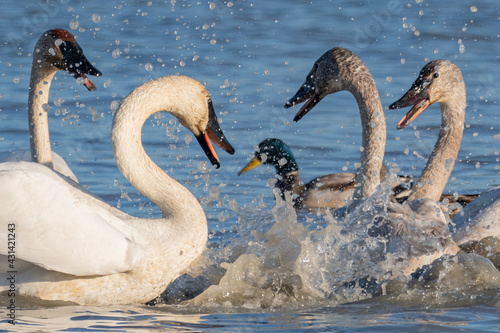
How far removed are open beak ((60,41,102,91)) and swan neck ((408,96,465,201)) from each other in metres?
2.76

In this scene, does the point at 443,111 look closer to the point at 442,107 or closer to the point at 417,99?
the point at 442,107

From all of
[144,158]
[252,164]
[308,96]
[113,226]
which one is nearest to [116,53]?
[252,164]

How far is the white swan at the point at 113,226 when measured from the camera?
17.6 ft

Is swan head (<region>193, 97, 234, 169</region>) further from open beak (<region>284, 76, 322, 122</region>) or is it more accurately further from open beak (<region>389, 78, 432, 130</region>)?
open beak (<region>389, 78, 432, 130</region>)

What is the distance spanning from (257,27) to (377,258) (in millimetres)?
9513

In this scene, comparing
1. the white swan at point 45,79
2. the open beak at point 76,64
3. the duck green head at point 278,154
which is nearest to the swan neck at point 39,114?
the white swan at point 45,79

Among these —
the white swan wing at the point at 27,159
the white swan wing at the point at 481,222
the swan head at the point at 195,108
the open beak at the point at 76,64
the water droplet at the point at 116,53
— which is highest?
the water droplet at the point at 116,53

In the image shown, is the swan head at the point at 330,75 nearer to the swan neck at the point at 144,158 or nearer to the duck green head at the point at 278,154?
the swan neck at the point at 144,158

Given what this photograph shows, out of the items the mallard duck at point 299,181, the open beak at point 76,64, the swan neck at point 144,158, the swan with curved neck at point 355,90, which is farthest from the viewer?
the mallard duck at point 299,181

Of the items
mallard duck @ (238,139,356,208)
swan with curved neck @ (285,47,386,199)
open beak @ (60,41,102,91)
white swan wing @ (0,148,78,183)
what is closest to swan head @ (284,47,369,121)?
swan with curved neck @ (285,47,386,199)

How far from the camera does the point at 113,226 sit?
5.52m

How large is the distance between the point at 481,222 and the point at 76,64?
3016 millimetres

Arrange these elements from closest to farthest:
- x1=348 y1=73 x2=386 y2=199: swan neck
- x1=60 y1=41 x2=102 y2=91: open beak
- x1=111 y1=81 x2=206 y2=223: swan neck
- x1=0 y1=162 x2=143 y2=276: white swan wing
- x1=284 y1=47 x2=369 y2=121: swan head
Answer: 1. x1=0 y1=162 x2=143 y2=276: white swan wing
2. x1=111 y1=81 x2=206 y2=223: swan neck
3. x1=60 y1=41 x2=102 y2=91: open beak
4. x1=348 y1=73 x2=386 y2=199: swan neck
5. x1=284 y1=47 x2=369 y2=121: swan head

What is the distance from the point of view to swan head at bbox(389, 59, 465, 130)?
7.78m
